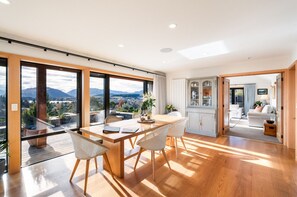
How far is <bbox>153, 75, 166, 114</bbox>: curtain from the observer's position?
5.32 metres

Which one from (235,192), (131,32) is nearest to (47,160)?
(131,32)

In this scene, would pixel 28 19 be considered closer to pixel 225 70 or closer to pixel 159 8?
pixel 159 8

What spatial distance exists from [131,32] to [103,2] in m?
0.76

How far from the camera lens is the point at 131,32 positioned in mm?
2328

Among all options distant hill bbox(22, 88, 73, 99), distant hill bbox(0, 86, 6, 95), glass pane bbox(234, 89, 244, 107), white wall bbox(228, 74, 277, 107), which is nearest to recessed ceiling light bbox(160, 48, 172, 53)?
distant hill bbox(22, 88, 73, 99)

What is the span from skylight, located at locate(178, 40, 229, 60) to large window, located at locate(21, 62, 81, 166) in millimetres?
2645

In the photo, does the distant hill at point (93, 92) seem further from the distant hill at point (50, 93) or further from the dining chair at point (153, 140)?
the dining chair at point (153, 140)

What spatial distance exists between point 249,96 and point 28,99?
10796mm

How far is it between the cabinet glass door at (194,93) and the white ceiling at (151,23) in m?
2.13

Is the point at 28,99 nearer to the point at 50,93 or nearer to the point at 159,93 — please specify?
the point at 50,93

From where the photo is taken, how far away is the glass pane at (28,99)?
265 centimetres

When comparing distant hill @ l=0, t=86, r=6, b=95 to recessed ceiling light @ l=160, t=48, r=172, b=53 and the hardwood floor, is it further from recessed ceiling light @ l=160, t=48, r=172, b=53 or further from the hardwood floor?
recessed ceiling light @ l=160, t=48, r=172, b=53

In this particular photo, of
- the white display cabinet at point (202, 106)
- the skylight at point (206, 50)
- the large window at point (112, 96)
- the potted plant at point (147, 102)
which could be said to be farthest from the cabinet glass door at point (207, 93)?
the potted plant at point (147, 102)

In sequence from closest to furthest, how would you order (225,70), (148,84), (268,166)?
(268,166) → (225,70) → (148,84)
